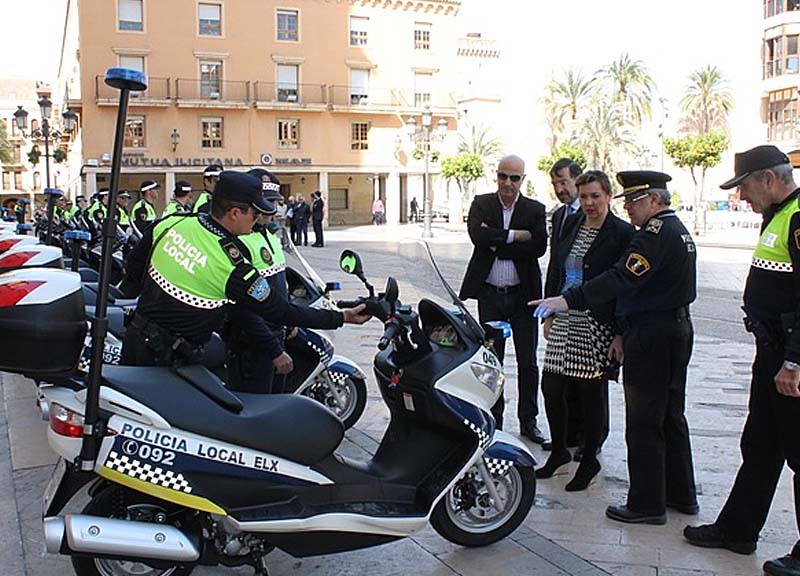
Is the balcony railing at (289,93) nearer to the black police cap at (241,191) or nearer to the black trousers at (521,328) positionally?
the black trousers at (521,328)

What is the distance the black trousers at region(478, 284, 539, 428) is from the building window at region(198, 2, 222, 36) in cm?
4280

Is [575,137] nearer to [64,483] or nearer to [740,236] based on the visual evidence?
[740,236]

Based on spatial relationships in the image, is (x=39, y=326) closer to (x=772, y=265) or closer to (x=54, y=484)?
(x=54, y=484)

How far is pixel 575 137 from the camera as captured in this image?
62875 millimetres

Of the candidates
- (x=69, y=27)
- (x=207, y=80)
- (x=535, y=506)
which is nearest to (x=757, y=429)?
(x=535, y=506)

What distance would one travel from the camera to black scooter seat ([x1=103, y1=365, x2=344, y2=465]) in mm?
3250

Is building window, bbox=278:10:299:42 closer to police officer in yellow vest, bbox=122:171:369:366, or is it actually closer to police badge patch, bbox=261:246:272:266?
→ police badge patch, bbox=261:246:272:266

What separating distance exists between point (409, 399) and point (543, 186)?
60.5m

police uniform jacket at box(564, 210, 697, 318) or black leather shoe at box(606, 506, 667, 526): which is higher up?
police uniform jacket at box(564, 210, 697, 318)

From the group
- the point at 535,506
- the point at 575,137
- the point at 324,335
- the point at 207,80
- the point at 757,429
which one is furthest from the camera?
the point at 575,137

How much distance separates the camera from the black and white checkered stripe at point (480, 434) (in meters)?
3.88

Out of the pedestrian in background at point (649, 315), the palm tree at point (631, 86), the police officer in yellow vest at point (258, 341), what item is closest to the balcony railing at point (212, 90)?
the palm tree at point (631, 86)

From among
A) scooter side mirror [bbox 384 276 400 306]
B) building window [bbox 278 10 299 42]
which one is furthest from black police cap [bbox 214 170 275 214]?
building window [bbox 278 10 299 42]

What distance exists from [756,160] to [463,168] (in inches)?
1753
